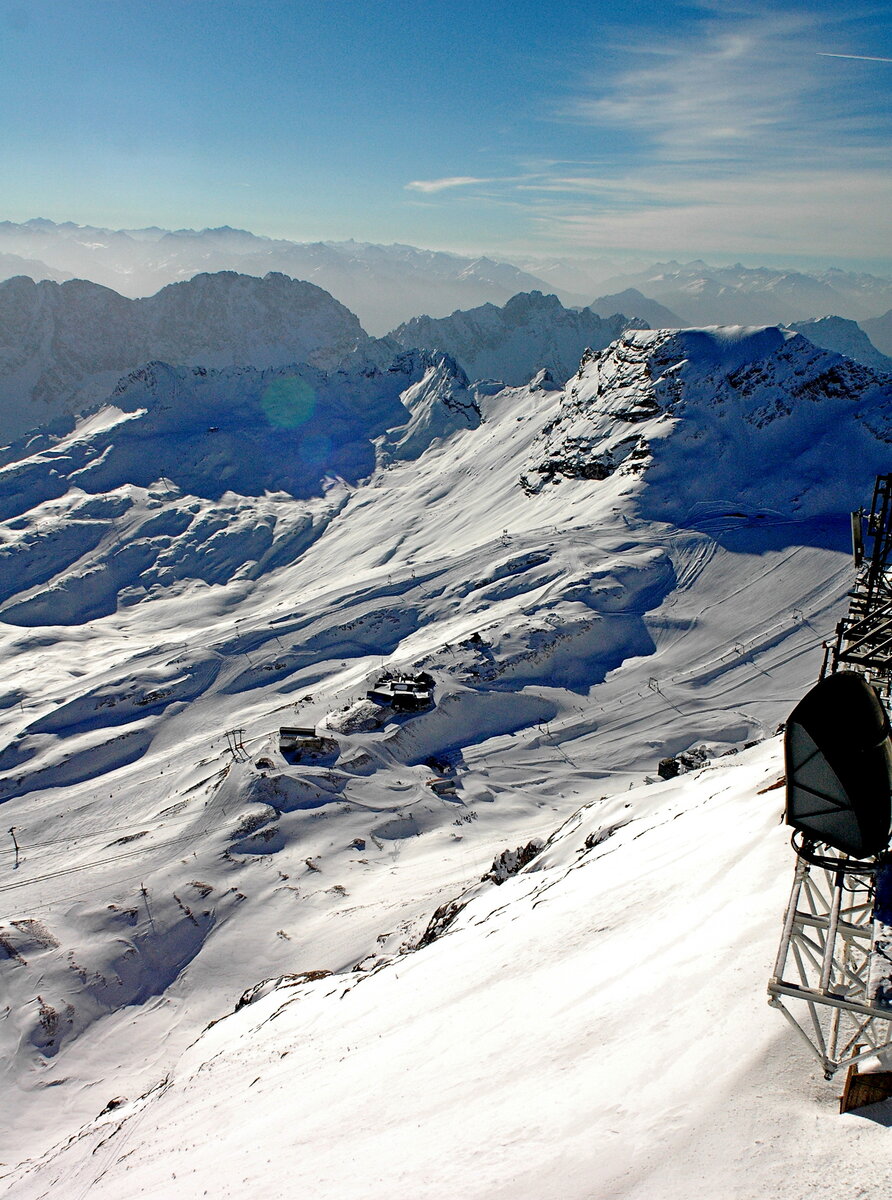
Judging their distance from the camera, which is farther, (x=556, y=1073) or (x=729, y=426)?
(x=729, y=426)

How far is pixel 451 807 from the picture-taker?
54.5m

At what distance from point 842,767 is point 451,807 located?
1907 inches

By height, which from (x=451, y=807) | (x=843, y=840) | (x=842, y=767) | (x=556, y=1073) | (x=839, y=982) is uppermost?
(x=842, y=767)

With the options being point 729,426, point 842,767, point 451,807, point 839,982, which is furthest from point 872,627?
point 729,426

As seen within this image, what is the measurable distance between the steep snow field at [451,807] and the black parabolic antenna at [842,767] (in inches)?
133

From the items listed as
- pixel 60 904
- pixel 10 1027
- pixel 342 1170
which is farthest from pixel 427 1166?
pixel 60 904

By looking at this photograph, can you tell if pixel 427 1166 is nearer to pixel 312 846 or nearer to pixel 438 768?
pixel 312 846

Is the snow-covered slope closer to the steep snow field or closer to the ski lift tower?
the steep snow field

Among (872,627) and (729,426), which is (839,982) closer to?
(872,627)

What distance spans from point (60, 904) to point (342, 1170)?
4146 centimetres

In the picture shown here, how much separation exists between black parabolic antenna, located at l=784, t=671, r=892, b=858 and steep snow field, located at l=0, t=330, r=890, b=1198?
337 centimetres

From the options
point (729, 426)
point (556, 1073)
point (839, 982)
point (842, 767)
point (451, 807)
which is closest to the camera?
point (842, 767)

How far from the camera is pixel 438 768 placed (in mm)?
59875

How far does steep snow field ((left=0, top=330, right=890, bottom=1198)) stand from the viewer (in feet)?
40.1
